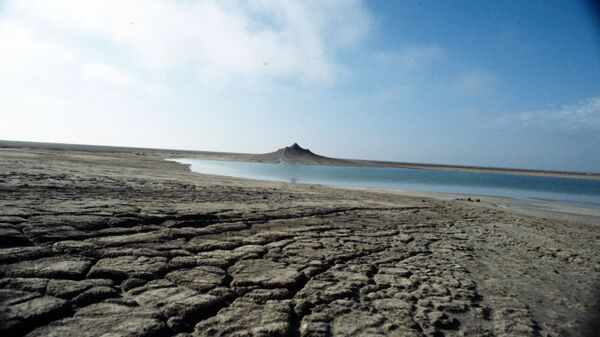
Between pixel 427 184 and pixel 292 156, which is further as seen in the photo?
pixel 292 156

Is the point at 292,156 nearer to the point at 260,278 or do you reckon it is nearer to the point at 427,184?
the point at 427,184

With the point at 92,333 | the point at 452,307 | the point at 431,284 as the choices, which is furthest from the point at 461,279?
the point at 92,333

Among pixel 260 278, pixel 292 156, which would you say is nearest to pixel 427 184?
pixel 260 278

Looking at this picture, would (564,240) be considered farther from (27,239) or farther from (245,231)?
(27,239)

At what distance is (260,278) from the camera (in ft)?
8.32

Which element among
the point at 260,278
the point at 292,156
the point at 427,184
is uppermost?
the point at 292,156

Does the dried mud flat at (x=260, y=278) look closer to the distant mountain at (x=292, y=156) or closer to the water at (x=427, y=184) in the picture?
the water at (x=427, y=184)

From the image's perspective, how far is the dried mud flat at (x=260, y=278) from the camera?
1.83m

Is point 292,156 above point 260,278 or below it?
above

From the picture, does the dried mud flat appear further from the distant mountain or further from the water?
the distant mountain

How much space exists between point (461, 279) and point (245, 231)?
2501mm

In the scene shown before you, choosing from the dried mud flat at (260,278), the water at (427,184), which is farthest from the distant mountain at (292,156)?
the dried mud flat at (260,278)

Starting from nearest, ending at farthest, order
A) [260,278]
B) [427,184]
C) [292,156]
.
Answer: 1. [260,278]
2. [427,184]
3. [292,156]

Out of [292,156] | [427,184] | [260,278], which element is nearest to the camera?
[260,278]
